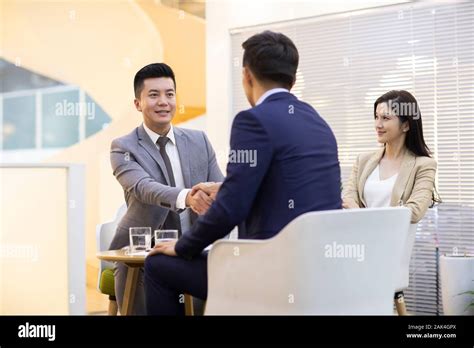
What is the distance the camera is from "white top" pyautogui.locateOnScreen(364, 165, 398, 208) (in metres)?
4.33

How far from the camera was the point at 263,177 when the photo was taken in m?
2.52

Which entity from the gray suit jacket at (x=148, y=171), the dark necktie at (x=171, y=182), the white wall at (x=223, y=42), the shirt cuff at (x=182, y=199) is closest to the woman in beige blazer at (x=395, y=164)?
the gray suit jacket at (x=148, y=171)

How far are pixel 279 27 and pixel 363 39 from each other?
84 centimetres

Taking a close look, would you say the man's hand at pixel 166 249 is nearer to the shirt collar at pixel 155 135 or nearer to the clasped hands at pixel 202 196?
the clasped hands at pixel 202 196

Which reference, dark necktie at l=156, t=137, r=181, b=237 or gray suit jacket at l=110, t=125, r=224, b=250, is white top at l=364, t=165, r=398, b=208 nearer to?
gray suit jacket at l=110, t=125, r=224, b=250

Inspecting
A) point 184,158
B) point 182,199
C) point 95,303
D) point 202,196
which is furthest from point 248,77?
point 95,303

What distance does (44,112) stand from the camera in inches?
297

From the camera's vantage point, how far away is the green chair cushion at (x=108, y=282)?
4.22m

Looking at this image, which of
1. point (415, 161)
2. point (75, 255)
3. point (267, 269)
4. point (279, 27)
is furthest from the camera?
point (279, 27)

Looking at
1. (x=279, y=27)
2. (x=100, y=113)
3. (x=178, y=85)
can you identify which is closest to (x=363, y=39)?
(x=279, y=27)

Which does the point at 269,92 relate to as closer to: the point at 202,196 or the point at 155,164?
the point at 202,196
